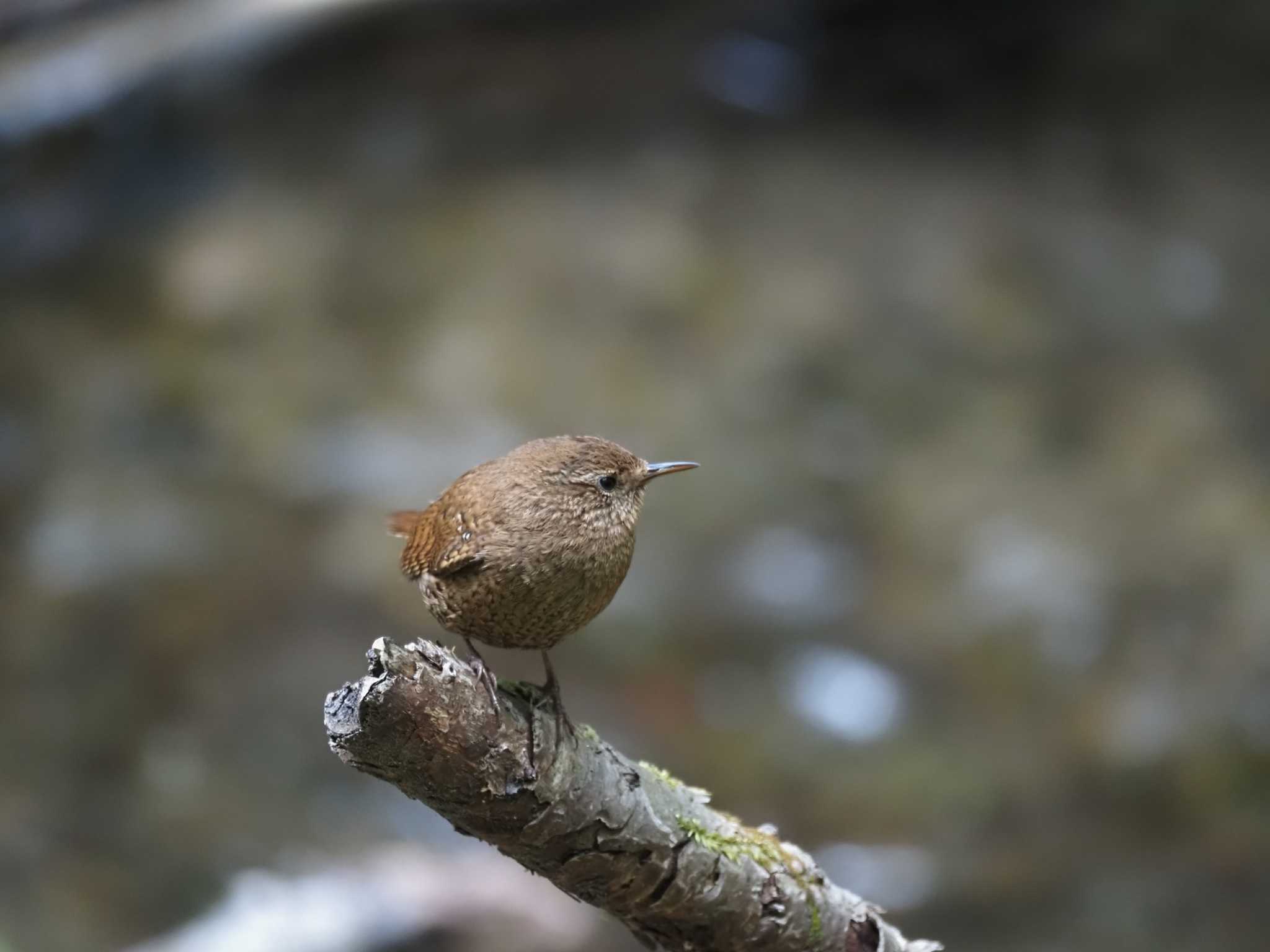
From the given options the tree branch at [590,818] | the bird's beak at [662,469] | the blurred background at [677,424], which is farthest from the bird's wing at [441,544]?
the blurred background at [677,424]

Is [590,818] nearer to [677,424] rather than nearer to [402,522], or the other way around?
[402,522]

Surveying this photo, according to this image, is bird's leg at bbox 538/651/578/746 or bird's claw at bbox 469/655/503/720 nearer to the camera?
bird's claw at bbox 469/655/503/720

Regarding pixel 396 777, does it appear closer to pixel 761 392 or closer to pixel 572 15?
pixel 761 392

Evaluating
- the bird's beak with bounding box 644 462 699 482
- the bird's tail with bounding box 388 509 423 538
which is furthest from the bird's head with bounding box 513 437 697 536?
the bird's tail with bounding box 388 509 423 538

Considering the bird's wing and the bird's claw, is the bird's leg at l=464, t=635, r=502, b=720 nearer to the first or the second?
the bird's claw

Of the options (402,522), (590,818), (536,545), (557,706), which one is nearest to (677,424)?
(402,522)

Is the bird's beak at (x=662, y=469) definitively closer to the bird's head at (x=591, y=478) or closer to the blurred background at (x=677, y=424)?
the bird's head at (x=591, y=478)

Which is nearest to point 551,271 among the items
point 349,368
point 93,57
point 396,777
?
point 349,368
